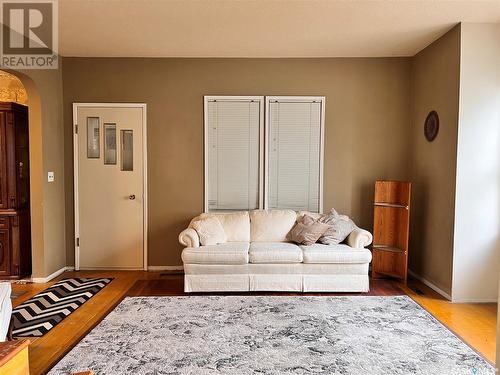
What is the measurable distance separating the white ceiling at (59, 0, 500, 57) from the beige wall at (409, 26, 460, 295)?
11.2 inches

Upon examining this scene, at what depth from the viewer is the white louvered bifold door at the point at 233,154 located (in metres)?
4.61

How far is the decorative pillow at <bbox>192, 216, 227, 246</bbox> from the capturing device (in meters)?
3.93

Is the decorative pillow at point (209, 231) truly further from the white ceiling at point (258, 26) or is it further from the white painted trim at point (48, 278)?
the white ceiling at point (258, 26)

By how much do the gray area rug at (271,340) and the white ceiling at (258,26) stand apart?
289 centimetres

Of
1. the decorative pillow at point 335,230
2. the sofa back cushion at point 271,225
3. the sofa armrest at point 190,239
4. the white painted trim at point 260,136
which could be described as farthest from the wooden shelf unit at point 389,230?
the sofa armrest at point 190,239

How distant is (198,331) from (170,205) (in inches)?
85.2

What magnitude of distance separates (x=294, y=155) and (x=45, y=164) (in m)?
3.20

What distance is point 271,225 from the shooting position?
4293 mm

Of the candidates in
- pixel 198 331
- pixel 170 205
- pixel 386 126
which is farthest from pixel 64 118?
pixel 386 126

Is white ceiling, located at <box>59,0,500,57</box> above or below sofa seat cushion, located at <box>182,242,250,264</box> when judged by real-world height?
above

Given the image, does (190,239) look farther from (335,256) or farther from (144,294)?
(335,256)

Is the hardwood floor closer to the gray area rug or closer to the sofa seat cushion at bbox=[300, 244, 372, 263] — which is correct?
the gray area rug

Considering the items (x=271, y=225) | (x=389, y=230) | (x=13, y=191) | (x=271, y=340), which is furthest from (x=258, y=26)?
(x=13, y=191)

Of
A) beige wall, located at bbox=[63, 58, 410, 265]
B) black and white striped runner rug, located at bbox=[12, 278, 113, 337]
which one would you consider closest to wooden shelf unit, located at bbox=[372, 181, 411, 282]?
beige wall, located at bbox=[63, 58, 410, 265]
